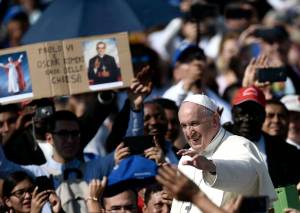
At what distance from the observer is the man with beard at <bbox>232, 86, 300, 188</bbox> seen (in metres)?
12.6

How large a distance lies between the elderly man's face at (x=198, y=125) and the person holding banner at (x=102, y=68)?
241 cm

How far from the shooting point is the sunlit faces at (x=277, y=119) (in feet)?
44.7

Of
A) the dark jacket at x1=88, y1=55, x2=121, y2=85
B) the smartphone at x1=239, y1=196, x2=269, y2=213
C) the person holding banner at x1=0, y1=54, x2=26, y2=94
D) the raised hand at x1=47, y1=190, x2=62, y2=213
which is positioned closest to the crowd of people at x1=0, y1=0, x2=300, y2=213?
the raised hand at x1=47, y1=190, x2=62, y2=213

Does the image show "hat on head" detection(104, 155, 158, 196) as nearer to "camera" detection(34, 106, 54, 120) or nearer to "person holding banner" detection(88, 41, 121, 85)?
"person holding banner" detection(88, 41, 121, 85)

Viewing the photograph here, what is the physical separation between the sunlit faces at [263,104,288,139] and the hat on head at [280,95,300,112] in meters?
0.52

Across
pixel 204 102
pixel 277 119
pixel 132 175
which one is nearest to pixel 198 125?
pixel 204 102

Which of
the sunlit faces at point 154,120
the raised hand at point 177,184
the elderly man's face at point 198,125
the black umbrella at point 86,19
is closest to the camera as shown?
the raised hand at point 177,184

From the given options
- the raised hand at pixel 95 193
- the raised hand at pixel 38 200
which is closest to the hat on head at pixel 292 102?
the raised hand at pixel 95 193

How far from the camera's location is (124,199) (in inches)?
455

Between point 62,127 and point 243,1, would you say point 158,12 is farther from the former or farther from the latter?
point 243,1

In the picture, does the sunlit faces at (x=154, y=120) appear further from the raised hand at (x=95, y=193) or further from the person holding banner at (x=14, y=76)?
the raised hand at (x=95, y=193)

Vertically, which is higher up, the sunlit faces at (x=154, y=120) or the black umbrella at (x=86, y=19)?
the black umbrella at (x=86, y=19)

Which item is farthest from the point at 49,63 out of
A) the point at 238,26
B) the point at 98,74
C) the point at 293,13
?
the point at 293,13

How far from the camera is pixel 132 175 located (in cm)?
1187
